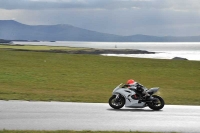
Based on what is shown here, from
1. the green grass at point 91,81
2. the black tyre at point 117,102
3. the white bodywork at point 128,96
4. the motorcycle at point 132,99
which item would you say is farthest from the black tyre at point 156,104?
the green grass at point 91,81

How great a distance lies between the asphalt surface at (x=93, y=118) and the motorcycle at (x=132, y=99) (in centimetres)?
24

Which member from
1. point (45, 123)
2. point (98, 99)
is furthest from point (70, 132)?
point (98, 99)

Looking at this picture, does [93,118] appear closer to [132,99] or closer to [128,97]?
[128,97]

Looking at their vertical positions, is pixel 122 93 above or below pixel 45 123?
above

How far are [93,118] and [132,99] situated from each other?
317 centimetres

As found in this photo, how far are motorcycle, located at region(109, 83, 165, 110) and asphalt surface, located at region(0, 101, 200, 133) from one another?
0.24m

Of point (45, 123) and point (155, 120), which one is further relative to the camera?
point (155, 120)

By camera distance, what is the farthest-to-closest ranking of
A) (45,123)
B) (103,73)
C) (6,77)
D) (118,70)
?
(118,70), (103,73), (6,77), (45,123)

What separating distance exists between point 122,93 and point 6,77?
792 inches

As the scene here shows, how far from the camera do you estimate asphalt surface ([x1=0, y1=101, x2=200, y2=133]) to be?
12281 mm

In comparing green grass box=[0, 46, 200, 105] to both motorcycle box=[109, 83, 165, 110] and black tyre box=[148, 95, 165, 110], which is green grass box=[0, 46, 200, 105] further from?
black tyre box=[148, 95, 165, 110]

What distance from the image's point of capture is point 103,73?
42188 millimetres

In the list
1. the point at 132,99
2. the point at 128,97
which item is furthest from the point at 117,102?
the point at 132,99

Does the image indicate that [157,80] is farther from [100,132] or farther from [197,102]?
[100,132]
